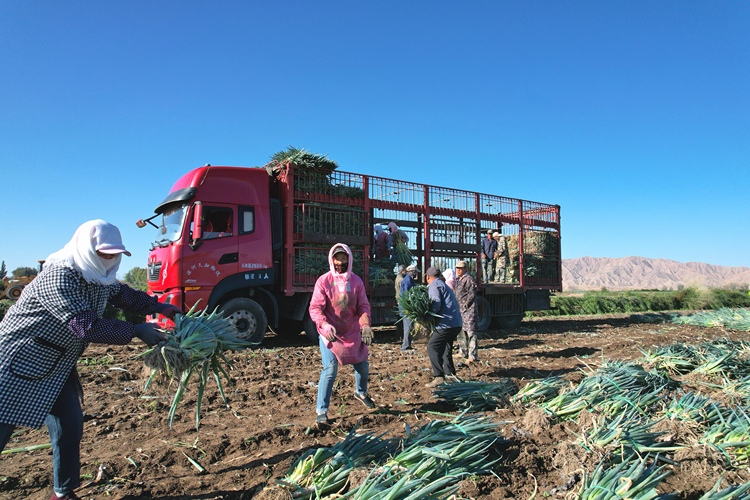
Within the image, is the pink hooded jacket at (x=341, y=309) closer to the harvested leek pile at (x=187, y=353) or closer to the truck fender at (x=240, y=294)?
the harvested leek pile at (x=187, y=353)

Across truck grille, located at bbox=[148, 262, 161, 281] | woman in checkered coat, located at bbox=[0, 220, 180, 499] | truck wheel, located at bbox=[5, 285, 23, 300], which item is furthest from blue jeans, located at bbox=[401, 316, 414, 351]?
truck wheel, located at bbox=[5, 285, 23, 300]

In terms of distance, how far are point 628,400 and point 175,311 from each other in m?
3.58

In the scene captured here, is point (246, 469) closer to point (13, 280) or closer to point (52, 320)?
point (52, 320)

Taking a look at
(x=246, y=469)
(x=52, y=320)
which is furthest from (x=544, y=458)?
(x=52, y=320)

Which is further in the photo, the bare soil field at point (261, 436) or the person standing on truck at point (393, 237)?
the person standing on truck at point (393, 237)

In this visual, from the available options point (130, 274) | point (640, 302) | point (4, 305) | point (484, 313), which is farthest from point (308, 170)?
point (640, 302)

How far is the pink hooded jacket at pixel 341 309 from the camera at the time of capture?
450cm

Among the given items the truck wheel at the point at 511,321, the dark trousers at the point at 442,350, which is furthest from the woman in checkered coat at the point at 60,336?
the truck wheel at the point at 511,321

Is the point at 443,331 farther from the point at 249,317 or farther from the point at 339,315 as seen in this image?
the point at 249,317

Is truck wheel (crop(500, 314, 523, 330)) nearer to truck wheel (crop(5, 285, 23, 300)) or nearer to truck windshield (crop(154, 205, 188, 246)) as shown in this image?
truck windshield (crop(154, 205, 188, 246))

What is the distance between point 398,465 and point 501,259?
11.7m

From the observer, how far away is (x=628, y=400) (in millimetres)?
3885

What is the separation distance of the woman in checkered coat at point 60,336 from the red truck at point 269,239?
18.8ft

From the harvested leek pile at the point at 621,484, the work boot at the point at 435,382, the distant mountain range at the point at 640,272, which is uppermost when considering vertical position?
the distant mountain range at the point at 640,272
